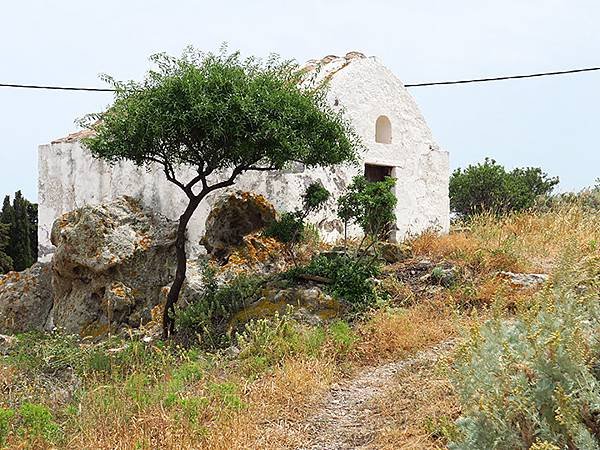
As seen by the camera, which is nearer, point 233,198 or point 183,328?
point 183,328

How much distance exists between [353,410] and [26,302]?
31.7ft

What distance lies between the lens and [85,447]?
5.83m

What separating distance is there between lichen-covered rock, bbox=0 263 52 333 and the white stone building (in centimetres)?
94

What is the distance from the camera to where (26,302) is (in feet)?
48.0

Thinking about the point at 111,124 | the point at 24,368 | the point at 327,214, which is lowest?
the point at 24,368

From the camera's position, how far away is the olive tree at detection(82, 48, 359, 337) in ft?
31.6

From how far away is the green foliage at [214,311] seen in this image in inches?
381

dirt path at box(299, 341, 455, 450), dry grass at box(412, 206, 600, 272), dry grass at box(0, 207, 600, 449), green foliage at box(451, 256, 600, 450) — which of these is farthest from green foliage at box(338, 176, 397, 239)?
green foliage at box(451, 256, 600, 450)

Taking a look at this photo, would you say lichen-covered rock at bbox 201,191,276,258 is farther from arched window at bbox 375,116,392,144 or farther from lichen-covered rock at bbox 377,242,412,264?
arched window at bbox 375,116,392,144

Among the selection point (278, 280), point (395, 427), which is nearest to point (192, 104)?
point (278, 280)

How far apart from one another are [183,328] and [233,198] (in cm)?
281

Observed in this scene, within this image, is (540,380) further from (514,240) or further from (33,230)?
(33,230)

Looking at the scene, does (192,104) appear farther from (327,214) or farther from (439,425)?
(439,425)

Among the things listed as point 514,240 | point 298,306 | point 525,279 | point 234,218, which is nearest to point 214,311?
point 298,306
